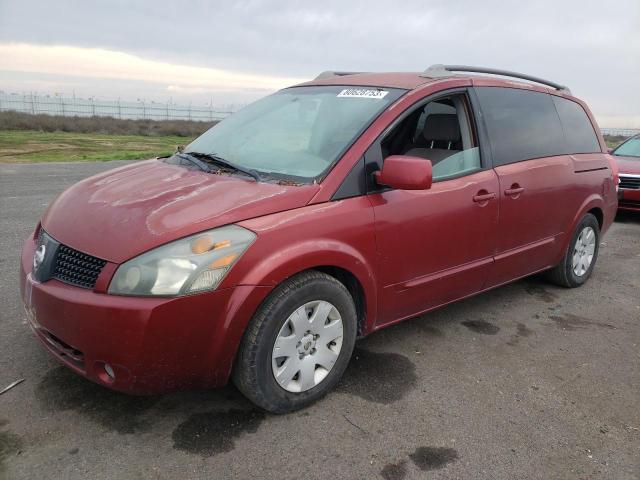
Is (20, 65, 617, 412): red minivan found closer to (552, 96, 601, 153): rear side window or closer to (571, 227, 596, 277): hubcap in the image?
(552, 96, 601, 153): rear side window

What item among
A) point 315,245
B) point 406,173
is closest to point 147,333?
point 315,245

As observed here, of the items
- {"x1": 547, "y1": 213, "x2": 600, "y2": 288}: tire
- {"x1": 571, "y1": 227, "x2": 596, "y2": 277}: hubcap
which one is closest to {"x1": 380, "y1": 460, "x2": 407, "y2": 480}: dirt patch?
{"x1": 547, "y1": 213, "x2": 600, "y2": 288}: tire

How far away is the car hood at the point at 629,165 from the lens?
8492 mm

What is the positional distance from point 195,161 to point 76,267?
1.14 m

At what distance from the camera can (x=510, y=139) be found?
12.8 ft

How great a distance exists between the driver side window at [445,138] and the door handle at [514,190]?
0.30 m

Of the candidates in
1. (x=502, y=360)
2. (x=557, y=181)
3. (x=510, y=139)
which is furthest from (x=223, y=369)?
(x=557, y=181)

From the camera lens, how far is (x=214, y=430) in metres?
2.57

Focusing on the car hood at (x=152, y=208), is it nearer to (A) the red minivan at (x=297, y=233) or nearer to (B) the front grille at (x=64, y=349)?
(A) the red minivan at (x=297, y=233)

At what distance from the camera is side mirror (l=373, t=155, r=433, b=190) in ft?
9.34

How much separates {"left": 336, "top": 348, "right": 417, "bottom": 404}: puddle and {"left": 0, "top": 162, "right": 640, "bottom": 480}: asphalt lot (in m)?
0.01

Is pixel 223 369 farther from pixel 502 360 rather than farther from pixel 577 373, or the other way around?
pixel 577 373

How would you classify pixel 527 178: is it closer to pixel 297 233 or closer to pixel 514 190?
pixel 514 190

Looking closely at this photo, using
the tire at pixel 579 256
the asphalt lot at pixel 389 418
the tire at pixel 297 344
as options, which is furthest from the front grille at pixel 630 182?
the tire at pixel 297 344
